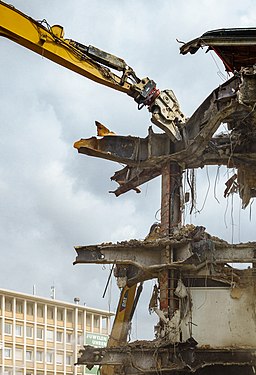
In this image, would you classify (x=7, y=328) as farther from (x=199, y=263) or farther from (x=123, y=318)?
(x=199, y=263)

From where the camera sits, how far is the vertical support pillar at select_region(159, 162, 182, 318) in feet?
74.5

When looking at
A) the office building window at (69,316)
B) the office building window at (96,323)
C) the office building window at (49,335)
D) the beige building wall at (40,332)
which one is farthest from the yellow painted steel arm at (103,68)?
the office building window at (96,323)

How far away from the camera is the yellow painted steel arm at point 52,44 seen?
2202 centimetres

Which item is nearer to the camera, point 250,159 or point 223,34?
point 223,34

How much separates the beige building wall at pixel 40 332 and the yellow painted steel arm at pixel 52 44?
54.4m

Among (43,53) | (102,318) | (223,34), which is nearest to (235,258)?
(223,34)

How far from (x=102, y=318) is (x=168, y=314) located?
67625mm

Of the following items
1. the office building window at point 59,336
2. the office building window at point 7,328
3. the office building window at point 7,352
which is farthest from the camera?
the office building window at point 59,336

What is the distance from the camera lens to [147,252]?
23219mm

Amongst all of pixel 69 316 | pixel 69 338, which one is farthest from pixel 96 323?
pixel 69 338

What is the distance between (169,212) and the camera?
24016 mm

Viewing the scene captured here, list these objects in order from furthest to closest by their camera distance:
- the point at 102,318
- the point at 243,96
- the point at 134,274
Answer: the point at 102,318 < the point at 134,274 < the point at 243,96

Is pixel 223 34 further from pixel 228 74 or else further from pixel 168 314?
pixel 168 314

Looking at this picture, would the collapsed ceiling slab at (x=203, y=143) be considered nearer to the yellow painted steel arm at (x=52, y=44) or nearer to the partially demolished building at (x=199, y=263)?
the partially demolished building at (x=199, y=263)
